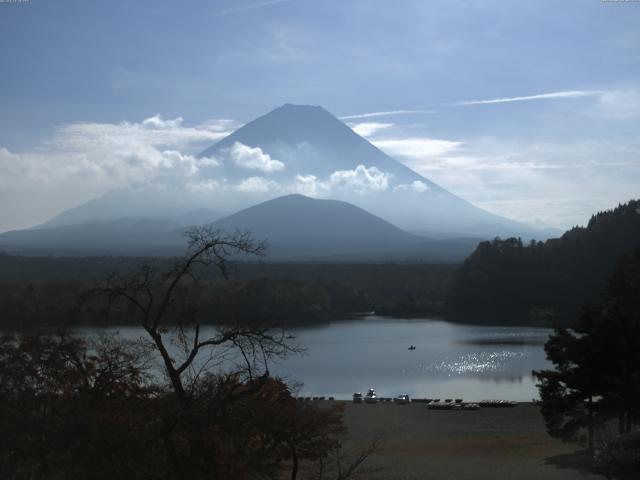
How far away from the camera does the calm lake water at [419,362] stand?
18.8 metres

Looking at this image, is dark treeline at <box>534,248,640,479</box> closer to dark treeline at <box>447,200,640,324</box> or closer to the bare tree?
the bare tree

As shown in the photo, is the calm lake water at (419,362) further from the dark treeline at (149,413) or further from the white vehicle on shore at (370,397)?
the dark treeline at (149,413)

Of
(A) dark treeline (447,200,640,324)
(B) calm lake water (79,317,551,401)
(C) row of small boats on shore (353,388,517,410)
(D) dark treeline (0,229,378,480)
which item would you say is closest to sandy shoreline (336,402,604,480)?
(C) row of small boats on shore (353,388,517,410)

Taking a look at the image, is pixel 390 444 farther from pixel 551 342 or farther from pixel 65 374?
pixel 65 374

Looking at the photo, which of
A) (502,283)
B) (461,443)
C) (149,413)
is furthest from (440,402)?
(502,283)

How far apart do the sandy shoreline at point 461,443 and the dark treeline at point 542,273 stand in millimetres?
25029

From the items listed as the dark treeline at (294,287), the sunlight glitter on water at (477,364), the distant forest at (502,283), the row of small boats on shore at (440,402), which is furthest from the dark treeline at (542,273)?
the row of small boats on shore at (440,402)

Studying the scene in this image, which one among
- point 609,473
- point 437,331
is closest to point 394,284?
point 437,331

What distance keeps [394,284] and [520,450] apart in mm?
43006

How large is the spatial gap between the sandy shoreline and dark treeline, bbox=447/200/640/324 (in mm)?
25029

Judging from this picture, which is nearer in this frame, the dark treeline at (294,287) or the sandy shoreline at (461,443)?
the sandy shoreline at (461,443)

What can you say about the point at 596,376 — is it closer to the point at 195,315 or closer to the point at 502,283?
the point at 195,315

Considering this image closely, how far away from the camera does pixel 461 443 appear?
11.7 m

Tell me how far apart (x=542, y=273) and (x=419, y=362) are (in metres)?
20.1
